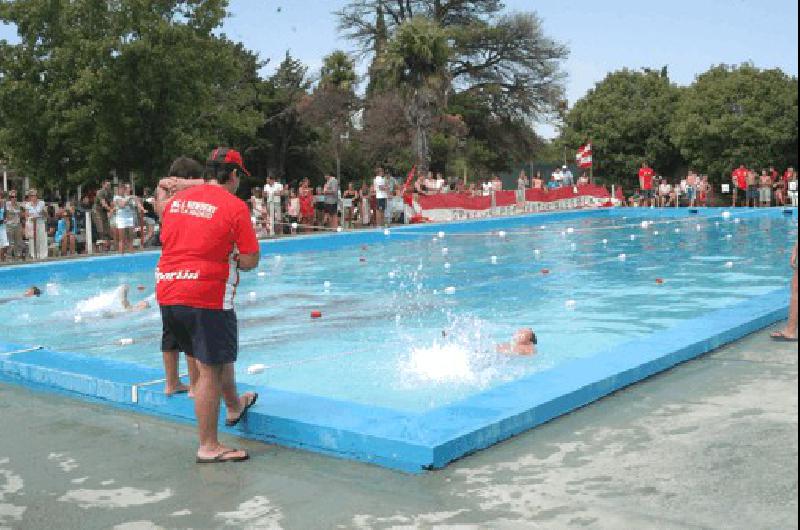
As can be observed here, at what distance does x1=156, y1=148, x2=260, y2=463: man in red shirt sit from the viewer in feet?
16.3

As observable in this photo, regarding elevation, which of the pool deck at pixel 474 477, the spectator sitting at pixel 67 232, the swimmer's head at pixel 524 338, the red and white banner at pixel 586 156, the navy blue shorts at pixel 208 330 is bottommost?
the pool deck at pixel 474 477

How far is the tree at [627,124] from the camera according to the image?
50188mm

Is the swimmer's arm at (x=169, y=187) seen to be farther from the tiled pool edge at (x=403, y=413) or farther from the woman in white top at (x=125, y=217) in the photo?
the woman in white top at (x=125, y=217)

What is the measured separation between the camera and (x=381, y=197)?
26703 mm

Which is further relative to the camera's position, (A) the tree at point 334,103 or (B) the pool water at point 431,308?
(A) the tree at point 334,103

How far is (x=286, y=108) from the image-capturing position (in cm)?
4534

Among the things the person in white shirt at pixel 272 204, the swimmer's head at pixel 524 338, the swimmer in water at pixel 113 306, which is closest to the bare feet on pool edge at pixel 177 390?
the swimmer's head at pixel 524 338

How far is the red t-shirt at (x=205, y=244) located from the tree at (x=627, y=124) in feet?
153

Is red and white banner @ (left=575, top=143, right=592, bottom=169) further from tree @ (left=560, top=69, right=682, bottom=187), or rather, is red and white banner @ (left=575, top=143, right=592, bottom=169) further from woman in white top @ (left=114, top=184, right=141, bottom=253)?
woman in white top @ (left=114, top=184, right=141, bottom=253)

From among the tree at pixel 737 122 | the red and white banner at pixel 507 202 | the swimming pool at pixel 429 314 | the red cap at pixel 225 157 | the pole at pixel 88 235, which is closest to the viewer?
the red cap at pixel 225 157

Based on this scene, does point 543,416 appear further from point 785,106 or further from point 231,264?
point 785,106

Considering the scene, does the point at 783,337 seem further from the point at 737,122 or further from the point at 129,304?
the point at 737,122

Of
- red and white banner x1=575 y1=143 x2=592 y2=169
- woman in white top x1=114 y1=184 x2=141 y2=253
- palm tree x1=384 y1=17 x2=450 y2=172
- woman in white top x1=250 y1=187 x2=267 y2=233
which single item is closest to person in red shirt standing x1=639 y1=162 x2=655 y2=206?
red and white banner x1=575 y1=143 x2=592 y2=169

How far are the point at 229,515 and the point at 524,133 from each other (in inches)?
1923
